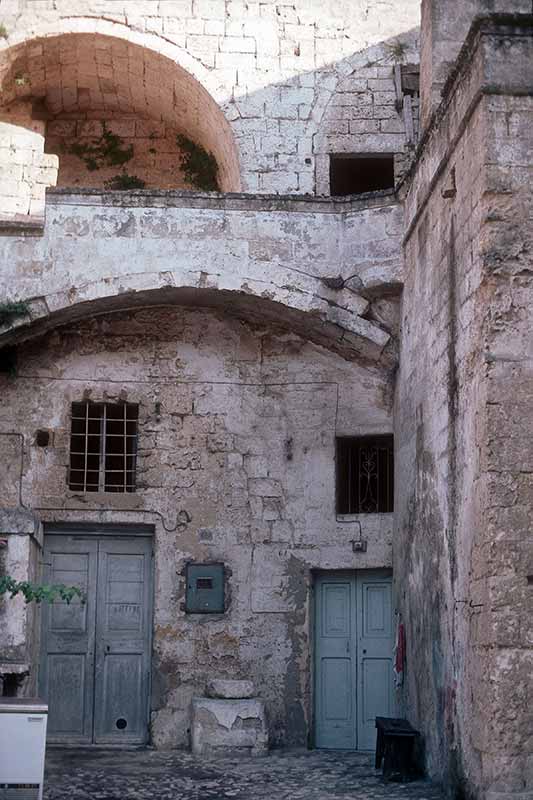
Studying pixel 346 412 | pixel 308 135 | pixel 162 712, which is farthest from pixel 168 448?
pixel 308 135

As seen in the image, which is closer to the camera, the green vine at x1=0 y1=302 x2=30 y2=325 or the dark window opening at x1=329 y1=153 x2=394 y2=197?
the green vine at x1=0 y1=302 x2=30 y2=325

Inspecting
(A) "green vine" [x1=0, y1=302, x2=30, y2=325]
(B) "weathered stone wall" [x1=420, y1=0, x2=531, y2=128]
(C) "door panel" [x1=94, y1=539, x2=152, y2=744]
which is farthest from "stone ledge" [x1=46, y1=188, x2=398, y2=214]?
(C) "door panel" [x1=94, y1=539, x2=152, y2=744]

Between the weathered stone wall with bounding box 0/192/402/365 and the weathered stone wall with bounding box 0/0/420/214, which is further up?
the weathered stone wall with bounding box 0/0/420/214

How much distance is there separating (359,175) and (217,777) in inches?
316

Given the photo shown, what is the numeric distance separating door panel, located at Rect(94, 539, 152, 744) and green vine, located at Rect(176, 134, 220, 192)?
5410 millimetres

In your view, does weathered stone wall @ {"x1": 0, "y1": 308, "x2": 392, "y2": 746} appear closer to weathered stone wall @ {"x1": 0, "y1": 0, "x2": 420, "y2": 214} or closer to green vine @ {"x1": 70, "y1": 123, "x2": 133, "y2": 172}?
weathered stone wall @ {"x1": 0, "y1": 0, "x2": 420, "y2": 214}

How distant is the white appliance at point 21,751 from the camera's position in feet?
24.6

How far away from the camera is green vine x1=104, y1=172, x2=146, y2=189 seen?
1533 cm

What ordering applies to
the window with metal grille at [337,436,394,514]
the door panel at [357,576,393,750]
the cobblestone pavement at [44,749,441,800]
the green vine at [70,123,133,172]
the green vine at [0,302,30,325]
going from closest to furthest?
1. the cobblestone pavement at [44,749,441,800]
2. the green vine at [0,302,30,325]
3. the door panel at [357,576,393,750]
4. the window with metal grille at [337,436,394,514]
5. the green vine at [70,123,133,172]

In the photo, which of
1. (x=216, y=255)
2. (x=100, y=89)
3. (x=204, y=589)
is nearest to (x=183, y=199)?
(x=216, y=255)

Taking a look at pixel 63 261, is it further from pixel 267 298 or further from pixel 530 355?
pixel 530 355

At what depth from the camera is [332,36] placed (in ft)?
46.1

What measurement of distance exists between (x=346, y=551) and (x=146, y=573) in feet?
6.30

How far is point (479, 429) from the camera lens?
776 centimetres
